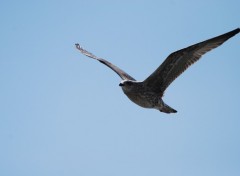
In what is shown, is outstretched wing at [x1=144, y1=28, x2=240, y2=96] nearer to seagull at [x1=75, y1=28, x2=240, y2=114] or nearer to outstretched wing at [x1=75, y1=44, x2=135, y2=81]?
seagull at [x1=75, y1=28, x2=240, y2=114]

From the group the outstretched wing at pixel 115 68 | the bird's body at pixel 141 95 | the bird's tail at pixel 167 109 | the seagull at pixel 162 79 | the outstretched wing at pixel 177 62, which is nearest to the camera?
the outstretched wing at pixel 177 62

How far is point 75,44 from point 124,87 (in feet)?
15.8

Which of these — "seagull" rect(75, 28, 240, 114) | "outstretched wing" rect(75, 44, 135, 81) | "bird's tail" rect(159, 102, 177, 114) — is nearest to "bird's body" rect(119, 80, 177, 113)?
"seagull" rect(75, 28, 240, 114)

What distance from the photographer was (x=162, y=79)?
11672mm

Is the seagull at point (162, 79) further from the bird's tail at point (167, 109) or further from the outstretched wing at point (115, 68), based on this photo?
the outstretched wing at point (115, 68)

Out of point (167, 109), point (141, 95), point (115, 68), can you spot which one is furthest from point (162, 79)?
point (115, 68)

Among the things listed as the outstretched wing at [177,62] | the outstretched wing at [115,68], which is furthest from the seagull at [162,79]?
the outstretched wing at [115,68]

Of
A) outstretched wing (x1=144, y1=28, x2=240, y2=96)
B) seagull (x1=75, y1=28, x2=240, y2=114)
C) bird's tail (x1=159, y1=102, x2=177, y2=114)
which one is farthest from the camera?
bird's tail (x1=159, y1=102, x2=177, y2=114)

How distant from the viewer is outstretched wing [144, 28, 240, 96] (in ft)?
35.4

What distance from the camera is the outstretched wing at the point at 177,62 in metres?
10.8

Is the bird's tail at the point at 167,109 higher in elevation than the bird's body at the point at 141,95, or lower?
lower

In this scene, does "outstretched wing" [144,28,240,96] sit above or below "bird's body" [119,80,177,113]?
above

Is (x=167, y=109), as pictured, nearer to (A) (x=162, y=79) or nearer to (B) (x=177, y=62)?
(A) (x=162, y=79)

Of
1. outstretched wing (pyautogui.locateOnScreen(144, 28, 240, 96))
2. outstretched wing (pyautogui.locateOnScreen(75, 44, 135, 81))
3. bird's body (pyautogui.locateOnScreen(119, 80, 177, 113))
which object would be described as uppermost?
outstretched wing (pyautogui.locateOnScreen(75, 44, 135, 81))
